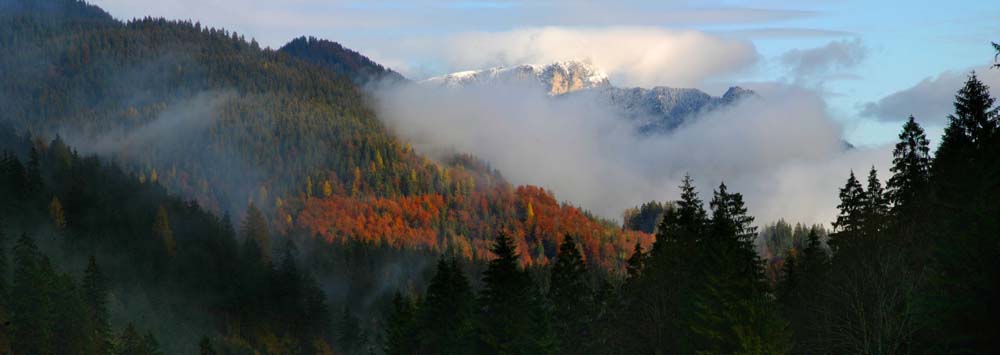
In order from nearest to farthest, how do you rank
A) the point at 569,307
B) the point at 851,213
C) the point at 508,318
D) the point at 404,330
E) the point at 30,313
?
the point at 508,318, the point at 851,213, the point at 569,307, the point at 30,313, the point at 404,330

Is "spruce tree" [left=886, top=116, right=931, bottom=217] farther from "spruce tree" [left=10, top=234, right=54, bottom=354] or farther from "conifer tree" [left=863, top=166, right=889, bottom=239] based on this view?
"spruce tree" [left=10, top=234, right=54, bottom=354]

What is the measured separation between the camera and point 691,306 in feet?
145

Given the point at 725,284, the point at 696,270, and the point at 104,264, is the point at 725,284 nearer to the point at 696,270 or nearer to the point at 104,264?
the point at 696,270

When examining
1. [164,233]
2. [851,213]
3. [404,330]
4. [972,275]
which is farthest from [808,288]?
[164,233]

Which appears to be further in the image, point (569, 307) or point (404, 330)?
point (404, 330)

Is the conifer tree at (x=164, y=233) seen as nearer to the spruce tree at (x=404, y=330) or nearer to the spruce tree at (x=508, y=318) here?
the spruce tree at (x=404, y=330)

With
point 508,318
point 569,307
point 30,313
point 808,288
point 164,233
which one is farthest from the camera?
point 164,233

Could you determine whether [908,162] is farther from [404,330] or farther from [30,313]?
[30,313]

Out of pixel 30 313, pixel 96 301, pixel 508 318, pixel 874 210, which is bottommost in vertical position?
pixel 96 301

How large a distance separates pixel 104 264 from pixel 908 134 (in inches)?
3720

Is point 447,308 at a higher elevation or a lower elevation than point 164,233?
higher

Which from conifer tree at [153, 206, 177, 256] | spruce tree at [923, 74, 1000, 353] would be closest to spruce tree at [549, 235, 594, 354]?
spruce tree at [923, 74, 1000, 353]

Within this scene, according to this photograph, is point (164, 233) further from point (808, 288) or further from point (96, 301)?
point (808, 288)

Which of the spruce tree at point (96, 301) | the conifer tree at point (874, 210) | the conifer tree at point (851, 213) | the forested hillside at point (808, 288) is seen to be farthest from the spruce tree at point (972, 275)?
the spruce tree at point (96, 301)
